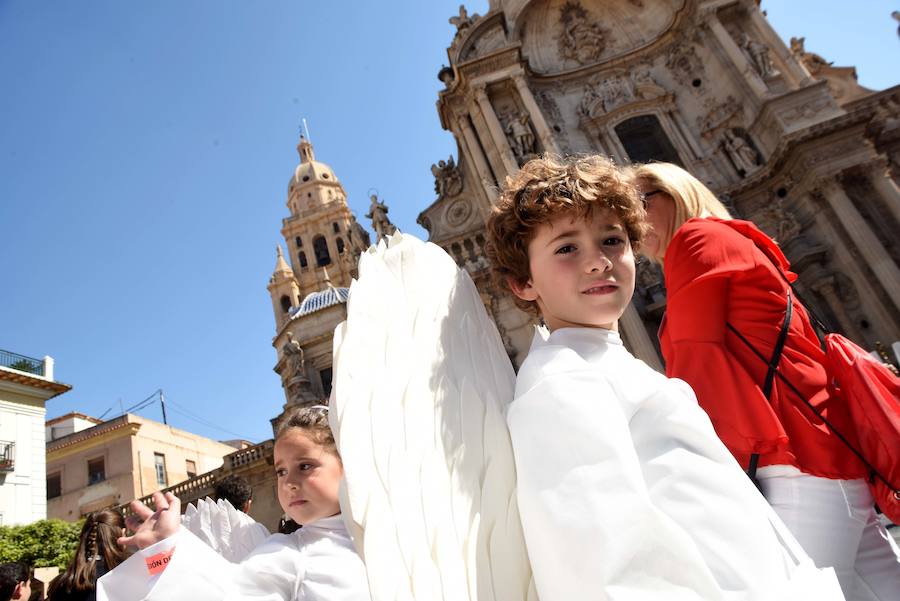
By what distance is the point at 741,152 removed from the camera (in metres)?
15.9

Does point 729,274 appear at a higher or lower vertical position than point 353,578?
higher

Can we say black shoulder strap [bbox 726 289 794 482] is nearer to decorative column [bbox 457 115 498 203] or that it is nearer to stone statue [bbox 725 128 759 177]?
decorative column [bbox 457 115 498 203]

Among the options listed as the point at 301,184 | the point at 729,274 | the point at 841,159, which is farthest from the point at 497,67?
the point at 301,184

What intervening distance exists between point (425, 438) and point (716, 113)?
1912 cm

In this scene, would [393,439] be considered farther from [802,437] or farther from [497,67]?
[497,67]

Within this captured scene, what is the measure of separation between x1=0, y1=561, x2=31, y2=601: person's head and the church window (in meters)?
17.7

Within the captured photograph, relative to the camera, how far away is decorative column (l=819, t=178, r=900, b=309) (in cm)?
1239

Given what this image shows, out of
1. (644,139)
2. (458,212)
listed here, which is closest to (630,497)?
(458,212)

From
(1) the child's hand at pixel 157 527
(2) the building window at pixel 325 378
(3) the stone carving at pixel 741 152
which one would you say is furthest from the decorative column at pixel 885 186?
(2) the building window at pixel 325 378

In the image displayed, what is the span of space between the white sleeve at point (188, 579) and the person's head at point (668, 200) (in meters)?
2.11

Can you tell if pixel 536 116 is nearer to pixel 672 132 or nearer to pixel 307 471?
pixel 672 132

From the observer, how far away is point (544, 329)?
160 centimetres

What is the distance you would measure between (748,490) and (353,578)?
176cm

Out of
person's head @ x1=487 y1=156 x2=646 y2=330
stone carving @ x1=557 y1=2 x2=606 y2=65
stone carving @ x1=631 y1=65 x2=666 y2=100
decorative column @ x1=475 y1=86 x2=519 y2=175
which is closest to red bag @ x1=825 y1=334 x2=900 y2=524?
person's head @ x1=487 y1=156 x2=646 y2=330
